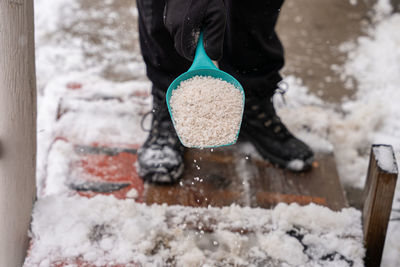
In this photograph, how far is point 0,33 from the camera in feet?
3.03

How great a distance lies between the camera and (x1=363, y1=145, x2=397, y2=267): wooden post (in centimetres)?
102

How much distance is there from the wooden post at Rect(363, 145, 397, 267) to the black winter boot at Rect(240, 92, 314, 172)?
0.29m

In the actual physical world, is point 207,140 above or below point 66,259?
above

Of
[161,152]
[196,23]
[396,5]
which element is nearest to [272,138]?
[161,152]

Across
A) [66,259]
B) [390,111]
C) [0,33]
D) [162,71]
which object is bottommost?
[66,259]

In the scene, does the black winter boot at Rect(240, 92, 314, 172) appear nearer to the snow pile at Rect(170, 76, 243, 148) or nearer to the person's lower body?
the person's lower body

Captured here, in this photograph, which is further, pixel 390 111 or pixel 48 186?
pixel 390 111

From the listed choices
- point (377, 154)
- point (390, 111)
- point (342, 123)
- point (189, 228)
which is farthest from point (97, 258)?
point (390, 111)

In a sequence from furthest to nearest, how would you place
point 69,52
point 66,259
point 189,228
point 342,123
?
point 69,52, point 342,123, point 189,228, point 66,259

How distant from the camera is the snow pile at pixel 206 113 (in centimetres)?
107

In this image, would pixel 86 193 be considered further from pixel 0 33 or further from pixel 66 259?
pixel 0 33

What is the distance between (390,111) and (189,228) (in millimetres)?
1116

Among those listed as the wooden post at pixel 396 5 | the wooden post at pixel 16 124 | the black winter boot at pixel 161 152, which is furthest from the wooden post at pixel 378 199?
the wooden post at pixel 396 5

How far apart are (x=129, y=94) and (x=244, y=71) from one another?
53cm
